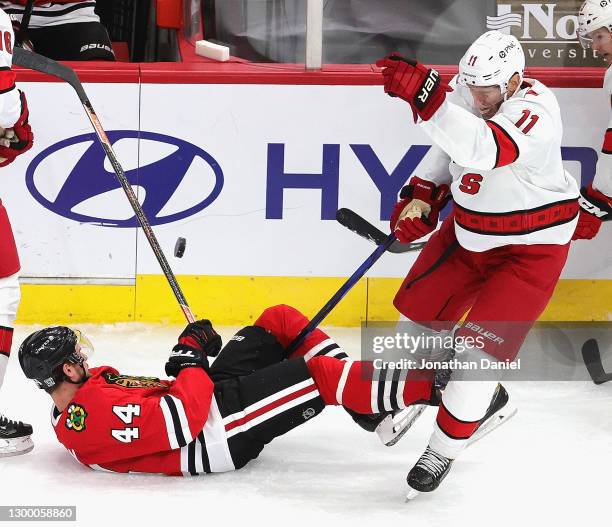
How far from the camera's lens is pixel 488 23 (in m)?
4.36

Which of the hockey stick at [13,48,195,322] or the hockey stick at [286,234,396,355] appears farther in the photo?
the hockey stick at [13,48,195,322]

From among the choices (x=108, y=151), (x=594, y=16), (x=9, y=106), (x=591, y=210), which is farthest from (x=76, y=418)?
(x=594, y=16)

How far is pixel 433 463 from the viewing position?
3.02 meters

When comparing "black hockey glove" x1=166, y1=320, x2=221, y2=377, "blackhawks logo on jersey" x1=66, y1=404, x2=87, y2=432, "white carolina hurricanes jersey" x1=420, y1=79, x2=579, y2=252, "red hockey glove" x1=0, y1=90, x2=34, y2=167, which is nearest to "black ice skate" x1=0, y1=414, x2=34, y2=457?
"blackhawks logo on jersey" x1=66, y1=404, x2=87, y2=432

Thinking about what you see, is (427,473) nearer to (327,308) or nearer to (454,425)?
(454,425)

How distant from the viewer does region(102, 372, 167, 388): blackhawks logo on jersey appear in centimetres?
312

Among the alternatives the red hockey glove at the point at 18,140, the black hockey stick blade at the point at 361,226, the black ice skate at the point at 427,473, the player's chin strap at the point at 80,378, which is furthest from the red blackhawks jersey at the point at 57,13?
the black ice skate at the point at 427,473

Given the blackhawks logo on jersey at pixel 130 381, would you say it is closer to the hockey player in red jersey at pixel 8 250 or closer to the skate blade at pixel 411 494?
the hockey player in red jersey at pixel 8 250

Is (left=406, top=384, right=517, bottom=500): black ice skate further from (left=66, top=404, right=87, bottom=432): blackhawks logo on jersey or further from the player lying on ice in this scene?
(left=66, top=404, right=87, bottom=432): blackhawks logo on jersey

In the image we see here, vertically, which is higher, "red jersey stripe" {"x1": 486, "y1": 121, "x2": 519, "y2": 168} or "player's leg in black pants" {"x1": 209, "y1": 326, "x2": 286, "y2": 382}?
"red jersey stripe" {"x1": 486, "y1": 121, "x2": 519, "y2": 168}

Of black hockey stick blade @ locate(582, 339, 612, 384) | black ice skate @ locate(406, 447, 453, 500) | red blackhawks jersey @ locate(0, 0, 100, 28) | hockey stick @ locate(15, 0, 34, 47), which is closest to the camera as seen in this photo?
black ice skate @ locate(406, 447, 453, 500)

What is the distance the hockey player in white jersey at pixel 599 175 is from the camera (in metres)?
3.80

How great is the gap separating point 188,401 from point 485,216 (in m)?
0.88

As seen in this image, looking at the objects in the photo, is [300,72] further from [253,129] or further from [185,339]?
[185,339]
